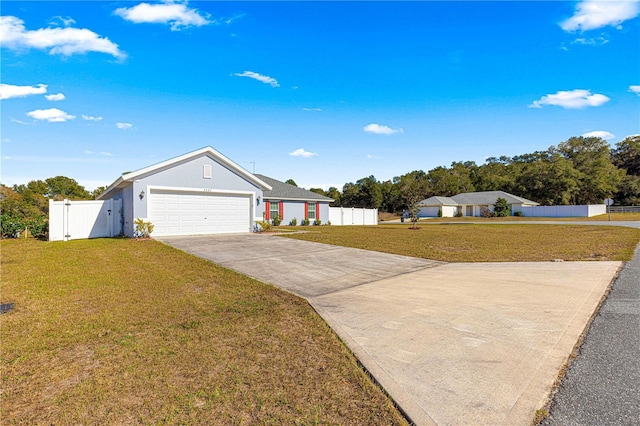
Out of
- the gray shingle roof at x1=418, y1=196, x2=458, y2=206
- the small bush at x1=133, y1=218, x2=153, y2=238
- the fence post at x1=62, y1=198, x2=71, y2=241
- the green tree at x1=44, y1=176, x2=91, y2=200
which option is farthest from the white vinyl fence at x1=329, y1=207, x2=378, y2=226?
the green tree at x1=44, y1=176, x2=91, y2=200

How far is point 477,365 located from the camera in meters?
3.03

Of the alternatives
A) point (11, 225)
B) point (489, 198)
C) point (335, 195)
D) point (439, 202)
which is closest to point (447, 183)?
point (489, 198)

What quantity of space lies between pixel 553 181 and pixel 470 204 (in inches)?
504

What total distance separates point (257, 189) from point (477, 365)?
1774cm

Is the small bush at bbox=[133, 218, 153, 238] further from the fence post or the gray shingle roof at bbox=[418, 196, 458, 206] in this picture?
the gray shingle roof at bbox=[418, 196, 458, 206]

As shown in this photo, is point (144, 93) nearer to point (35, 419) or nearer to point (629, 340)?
point (35, 419)

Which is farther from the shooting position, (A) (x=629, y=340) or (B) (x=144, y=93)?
(B) (x=144, y=93)

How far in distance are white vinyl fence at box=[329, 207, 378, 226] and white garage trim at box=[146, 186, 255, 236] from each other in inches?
503

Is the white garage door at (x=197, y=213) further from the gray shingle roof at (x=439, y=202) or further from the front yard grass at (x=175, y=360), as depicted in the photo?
the gray shingle roof at (x=439, y=202)

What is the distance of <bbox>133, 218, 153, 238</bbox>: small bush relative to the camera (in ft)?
48.6

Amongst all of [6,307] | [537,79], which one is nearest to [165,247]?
[6,307]

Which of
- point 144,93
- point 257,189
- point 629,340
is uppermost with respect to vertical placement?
point 144,93

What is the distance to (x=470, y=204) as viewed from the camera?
51500 mm

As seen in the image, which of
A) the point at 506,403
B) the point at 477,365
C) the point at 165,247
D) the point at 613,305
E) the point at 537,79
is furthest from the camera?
the point at 537,79
